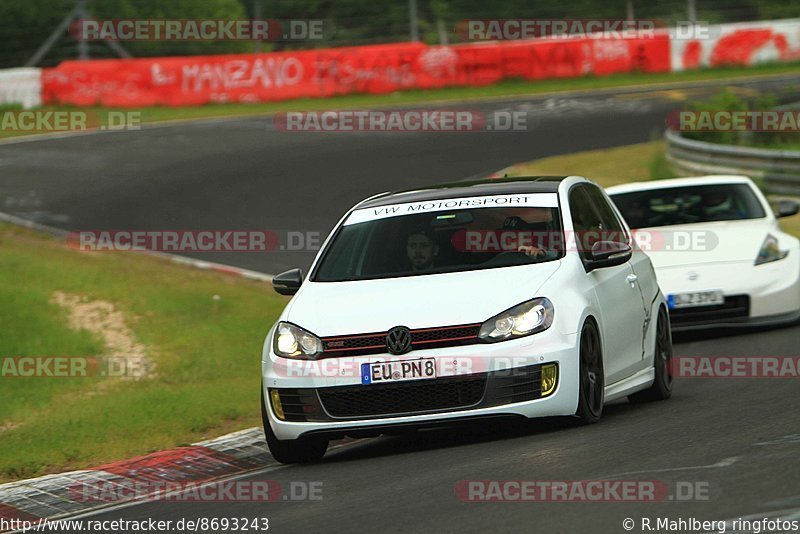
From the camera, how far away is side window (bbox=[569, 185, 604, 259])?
362 inches

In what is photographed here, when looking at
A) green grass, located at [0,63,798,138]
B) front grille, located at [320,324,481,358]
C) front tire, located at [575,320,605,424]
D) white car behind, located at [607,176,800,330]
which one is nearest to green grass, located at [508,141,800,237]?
green grass, located at [0,63,798,138]

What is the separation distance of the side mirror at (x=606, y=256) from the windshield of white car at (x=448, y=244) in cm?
A: 19

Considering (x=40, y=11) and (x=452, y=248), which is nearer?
(x=452, y=248)

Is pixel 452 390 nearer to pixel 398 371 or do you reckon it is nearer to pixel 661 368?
pixel 398 371

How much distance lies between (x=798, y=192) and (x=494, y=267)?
14.2 metres

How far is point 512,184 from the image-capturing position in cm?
976

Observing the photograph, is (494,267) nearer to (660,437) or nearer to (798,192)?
(660,437)

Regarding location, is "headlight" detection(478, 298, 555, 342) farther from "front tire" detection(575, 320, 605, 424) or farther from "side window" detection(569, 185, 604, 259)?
"side window" detection(569, 185, 604, 259)

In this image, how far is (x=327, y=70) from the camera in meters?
36.5

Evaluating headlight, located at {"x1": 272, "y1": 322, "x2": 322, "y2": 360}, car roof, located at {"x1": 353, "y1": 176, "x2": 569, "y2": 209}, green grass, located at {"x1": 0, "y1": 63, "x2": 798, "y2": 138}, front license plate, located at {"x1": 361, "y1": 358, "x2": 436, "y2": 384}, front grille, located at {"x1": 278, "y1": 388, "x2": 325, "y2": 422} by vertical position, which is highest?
car roof, located at {"x1": 353, "y1": 176, "x2": 569, "y2": 209}

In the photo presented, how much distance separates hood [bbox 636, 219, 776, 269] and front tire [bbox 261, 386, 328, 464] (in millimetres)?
5605

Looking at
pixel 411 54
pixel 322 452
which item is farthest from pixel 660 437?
pixel 411 54

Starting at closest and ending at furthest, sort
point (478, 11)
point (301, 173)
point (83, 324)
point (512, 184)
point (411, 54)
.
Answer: point (512, 184) < point (83, 324) < point (301, 173) < point (411, 54) < point (478, 11)

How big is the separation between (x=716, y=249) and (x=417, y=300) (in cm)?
601
